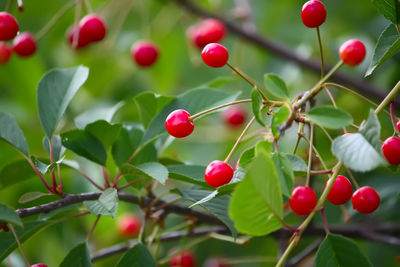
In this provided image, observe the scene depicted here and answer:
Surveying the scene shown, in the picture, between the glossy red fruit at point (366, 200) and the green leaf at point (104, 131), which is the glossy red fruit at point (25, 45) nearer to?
the green leaf at point (104, 131)

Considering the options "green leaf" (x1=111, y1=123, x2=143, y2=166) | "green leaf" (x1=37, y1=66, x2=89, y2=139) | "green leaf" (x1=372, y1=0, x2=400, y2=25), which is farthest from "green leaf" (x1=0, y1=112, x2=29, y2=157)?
"green leaf" (x1=372, y1=0, x2=400, y2=25)

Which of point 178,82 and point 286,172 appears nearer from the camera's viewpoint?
point 286,172

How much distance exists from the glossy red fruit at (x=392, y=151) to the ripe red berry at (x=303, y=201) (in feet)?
0.43

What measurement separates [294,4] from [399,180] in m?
1.23

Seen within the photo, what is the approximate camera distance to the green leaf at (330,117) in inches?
30.6

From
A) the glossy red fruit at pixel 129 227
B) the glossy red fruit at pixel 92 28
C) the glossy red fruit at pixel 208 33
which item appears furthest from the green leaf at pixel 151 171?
the glossy red fruit at pixel 208 33

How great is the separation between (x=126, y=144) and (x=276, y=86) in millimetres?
439

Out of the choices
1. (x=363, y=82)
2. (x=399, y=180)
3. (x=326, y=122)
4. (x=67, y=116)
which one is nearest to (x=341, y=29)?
(x=363, y=82)

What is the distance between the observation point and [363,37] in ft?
7.20

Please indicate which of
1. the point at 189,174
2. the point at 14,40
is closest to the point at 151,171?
the point at 189,174

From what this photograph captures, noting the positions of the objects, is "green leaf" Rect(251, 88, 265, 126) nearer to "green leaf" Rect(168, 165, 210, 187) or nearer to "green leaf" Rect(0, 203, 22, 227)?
"green leaf" Rect(168, 165, 210, 187)

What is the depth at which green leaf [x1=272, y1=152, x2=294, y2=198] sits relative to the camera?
2.61 feet

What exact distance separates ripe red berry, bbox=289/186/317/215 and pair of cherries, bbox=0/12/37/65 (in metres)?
0.90

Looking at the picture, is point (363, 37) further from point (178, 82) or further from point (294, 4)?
point (178, 82)
